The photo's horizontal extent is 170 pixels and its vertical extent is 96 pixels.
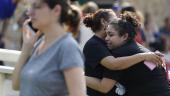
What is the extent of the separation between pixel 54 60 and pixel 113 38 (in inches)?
50.6

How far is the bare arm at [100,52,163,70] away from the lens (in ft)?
18.3

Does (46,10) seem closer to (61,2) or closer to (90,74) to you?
(61,2)

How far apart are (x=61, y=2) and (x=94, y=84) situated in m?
1.38

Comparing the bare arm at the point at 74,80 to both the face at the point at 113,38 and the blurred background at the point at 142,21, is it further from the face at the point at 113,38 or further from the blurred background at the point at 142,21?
the blurred background at the point at 142,21

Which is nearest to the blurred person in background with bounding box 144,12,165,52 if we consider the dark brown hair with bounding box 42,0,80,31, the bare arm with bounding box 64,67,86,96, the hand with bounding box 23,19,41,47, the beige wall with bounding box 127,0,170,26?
the beige wall with bounding box 127,0,170,26

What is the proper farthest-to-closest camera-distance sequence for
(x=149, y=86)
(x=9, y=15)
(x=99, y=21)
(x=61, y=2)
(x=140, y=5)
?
1. (x=140, y=5)
2. (x=9, y=15)
3. (x=99, y=21)
4. (x=149, y=86)
5. (x=61, y=2)

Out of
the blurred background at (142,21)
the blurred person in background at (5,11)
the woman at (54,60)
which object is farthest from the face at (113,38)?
the blurred person in background at (5,11)

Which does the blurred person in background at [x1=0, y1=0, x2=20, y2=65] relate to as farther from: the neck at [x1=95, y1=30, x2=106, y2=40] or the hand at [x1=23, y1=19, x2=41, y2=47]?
the hand at [x1=23, y1=19, x2=41, y2=47]

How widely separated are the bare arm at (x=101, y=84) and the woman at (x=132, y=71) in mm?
18

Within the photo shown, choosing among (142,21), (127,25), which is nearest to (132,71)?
(127,25)

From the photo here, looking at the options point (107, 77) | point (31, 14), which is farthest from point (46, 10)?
point (107, 77)

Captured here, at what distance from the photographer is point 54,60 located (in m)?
4.60

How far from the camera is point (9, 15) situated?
12969 millimetres

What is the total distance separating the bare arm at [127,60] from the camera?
18.3 feet
